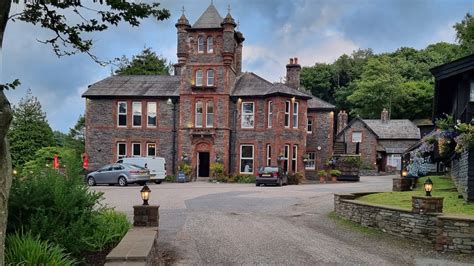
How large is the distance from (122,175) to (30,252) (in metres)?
23.2

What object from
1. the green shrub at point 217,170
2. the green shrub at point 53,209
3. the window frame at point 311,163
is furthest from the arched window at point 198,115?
the green shrub at point 53,209

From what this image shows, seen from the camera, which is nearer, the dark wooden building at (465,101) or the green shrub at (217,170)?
the dark wooden building at (465,101)

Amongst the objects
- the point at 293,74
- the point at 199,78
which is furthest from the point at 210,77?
the point at 293,74

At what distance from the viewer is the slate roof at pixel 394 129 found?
53.2m

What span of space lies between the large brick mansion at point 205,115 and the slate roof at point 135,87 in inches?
3.1

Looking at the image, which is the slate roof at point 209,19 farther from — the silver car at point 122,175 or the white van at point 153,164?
the silver car at point 122,175

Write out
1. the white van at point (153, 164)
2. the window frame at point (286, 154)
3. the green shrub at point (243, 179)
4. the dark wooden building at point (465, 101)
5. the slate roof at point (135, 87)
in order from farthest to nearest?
the slate roof at point (135, 87)
the window frame at point (286, 154)
the green shrub at point (243, 179)
the white van at point (153, 164)
the dark wooden building at point (465, 101)

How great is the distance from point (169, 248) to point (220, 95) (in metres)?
25.5

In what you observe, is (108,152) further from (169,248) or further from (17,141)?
(169,248)

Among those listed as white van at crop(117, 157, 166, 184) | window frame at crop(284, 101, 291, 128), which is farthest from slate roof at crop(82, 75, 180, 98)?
window frame at crop(284, 101, 291, 128)

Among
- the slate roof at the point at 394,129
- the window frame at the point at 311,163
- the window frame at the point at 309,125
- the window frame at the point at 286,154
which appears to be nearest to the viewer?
the window frame at the point at 286,154

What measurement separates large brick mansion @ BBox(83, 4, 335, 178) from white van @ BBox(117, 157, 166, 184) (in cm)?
341

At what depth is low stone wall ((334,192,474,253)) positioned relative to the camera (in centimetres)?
974

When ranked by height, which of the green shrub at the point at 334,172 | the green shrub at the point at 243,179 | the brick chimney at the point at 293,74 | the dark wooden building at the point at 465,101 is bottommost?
the green shrub at the point at 243,179
